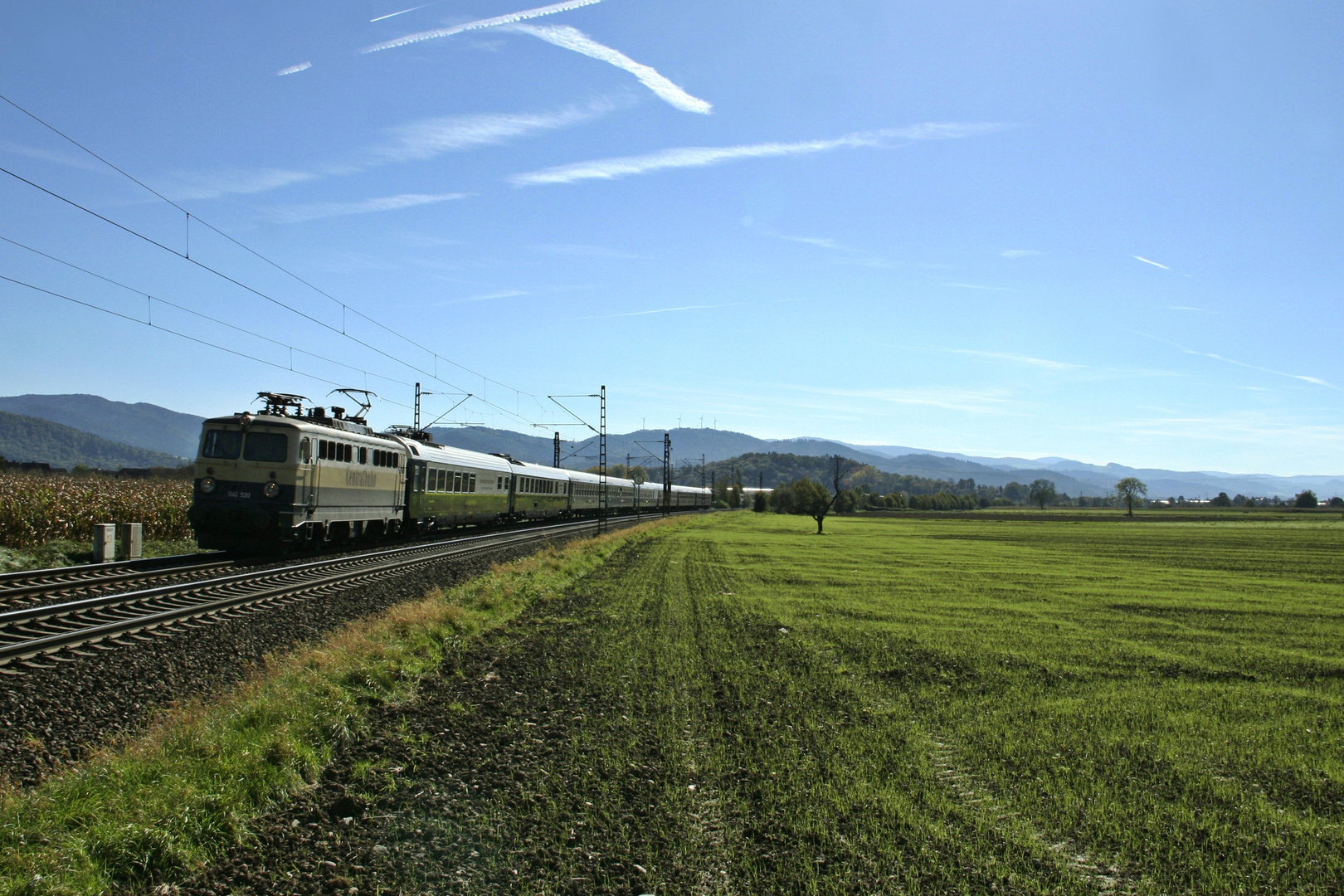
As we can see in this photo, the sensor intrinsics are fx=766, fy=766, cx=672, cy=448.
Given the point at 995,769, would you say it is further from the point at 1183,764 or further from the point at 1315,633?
the point at 1315,633

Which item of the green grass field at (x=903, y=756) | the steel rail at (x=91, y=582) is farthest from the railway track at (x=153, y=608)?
the green grass field at (x=903, y=756)

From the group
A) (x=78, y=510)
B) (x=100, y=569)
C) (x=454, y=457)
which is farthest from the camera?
(x=454, y=457)

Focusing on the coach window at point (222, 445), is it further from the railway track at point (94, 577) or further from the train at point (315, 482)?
the railway track at point (94, 577)

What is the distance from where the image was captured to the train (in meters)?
22.2

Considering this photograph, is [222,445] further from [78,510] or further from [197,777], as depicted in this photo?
[197,777]

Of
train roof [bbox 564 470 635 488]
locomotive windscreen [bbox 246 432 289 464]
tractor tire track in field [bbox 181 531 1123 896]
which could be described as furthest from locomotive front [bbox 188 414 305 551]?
train roof [bbox 564 470 635 488]

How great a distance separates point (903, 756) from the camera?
24.2 ft

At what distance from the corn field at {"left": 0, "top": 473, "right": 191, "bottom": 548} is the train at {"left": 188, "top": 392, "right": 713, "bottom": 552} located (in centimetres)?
582

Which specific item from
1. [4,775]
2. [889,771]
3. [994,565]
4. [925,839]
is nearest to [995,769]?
[889,771]

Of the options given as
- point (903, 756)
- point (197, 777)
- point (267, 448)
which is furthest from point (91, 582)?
point (903, 756)

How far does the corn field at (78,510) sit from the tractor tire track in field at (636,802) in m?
20.9

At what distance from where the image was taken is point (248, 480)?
22.2 meters

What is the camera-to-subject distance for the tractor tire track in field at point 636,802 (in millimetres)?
5008

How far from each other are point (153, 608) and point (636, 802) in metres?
11.4
